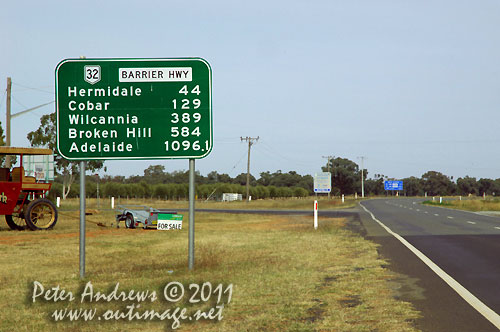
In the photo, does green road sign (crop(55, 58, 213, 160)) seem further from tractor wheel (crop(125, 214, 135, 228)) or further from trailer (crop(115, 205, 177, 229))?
tractor wheel (crop(125, 214, 135, 228))

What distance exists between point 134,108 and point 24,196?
14.3 m

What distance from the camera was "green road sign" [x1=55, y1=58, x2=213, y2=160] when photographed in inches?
497

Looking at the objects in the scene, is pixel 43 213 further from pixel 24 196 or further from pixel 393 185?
pixel 393 185

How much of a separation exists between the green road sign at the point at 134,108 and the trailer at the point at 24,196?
41.3 ft

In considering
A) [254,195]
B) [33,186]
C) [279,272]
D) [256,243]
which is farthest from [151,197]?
[279,272]

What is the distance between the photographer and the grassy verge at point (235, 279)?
762cm

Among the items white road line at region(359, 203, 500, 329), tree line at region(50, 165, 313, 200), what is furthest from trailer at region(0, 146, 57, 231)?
tree line at region(50, 165, 313, 200)

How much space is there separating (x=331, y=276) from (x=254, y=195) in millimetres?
109743

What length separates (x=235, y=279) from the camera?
11031mm

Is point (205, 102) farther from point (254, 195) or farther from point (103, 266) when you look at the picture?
point (254, 195)

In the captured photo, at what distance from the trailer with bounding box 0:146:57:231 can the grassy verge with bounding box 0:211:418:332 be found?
420 cm

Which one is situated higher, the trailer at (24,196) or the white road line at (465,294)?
the trailer at (24,196)

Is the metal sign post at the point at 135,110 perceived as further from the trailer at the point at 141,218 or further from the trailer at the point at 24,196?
the trailer at the point at 141,218

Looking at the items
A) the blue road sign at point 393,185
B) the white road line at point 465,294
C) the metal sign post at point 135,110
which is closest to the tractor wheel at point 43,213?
the metal sign post at point 135,110
